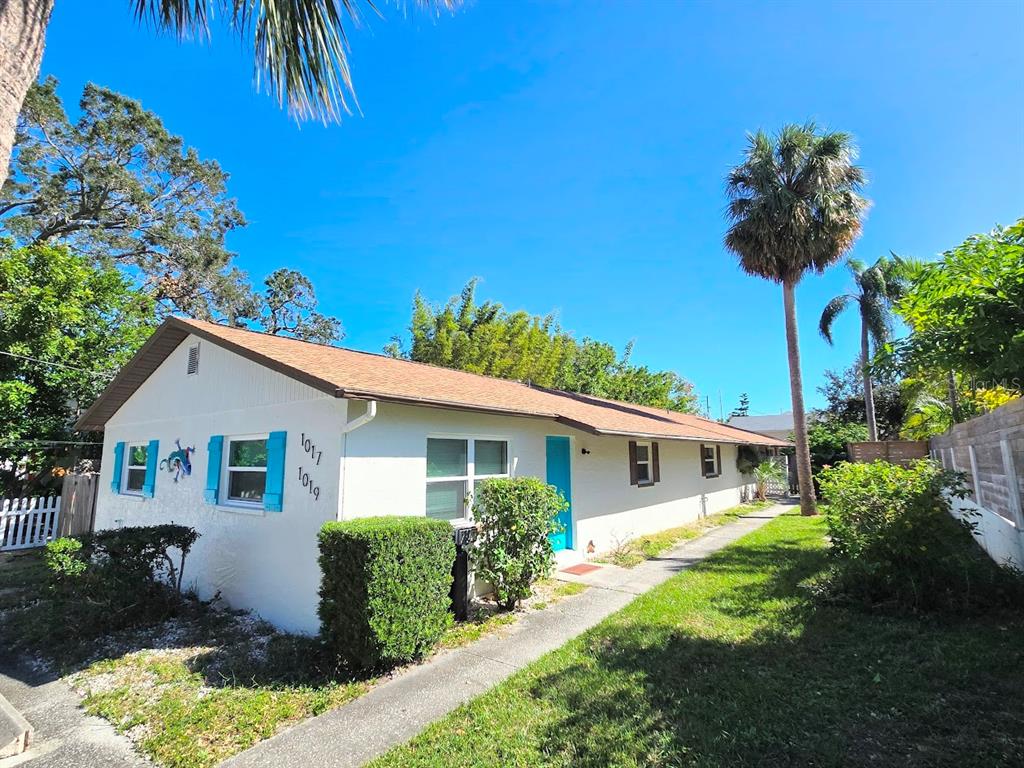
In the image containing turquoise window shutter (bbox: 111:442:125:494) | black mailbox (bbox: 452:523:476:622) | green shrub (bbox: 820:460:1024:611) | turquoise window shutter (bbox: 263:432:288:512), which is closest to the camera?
green shrub (bbox: 820:460:1024:611)

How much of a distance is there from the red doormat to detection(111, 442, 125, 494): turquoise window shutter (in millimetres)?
9855

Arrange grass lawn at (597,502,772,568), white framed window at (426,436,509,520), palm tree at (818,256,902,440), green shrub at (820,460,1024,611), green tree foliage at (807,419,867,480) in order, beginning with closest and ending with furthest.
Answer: green shrub at (820,460,1024,611) < white framed window at (426,436,509,520) < grass lawn at (597,502,772,568) < palm tree at (818,256,902,440) < green tree foliage at (807,419,867,480)

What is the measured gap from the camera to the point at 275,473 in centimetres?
677

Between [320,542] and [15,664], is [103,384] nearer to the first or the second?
[15,664]

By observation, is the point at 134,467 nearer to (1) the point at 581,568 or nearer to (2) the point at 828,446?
(1) the point at 581,568

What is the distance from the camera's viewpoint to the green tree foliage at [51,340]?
12.1 meters

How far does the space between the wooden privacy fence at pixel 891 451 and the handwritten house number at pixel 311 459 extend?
58.7ft

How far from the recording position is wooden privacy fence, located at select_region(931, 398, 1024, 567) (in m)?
5.89

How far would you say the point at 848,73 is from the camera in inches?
316

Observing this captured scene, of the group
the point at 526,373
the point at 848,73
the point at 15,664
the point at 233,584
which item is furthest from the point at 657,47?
the point at 526,373

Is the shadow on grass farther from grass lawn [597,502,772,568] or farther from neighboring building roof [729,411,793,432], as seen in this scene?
neighboring building roof [729,411,793,432]

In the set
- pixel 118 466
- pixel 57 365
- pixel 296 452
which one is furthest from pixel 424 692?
pixel 57 365

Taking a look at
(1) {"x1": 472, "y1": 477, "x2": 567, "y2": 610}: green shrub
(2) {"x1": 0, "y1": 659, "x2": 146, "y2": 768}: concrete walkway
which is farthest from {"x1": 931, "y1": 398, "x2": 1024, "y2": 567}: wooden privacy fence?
(2) {"x1": 0, "y1": 659, "x2": 146, "y2": 768}: concrete walkway

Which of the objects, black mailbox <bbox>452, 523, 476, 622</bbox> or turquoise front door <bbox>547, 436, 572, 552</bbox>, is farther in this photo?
turquoise front door <bbox>547, 436, 572, 552</bbox>
